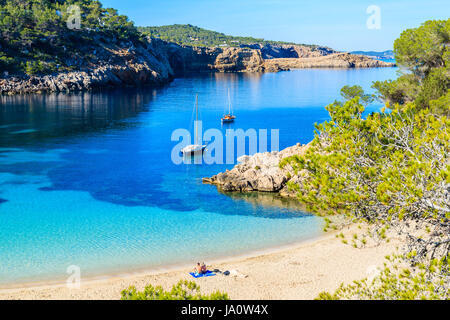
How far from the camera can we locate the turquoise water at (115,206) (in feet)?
62.6

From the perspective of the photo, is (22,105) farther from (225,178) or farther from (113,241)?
(113,241)

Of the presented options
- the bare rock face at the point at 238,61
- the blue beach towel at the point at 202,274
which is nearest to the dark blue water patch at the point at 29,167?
the blue beach towel at the point at 202,274

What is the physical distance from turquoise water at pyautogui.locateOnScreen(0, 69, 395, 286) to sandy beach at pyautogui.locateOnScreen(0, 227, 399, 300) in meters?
1.26

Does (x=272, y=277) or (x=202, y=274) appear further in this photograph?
(x=202, y=274)

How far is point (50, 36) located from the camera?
9381 cm

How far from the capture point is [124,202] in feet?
86.2

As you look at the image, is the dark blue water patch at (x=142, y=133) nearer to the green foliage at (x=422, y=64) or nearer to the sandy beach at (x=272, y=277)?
the sandy beach at (x=272, y=277)

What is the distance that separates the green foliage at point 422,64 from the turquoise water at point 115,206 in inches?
473

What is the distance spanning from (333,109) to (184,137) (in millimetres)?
36588

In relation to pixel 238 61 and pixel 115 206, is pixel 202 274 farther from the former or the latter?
pixel 238 61

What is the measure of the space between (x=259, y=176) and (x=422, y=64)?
1432 cm

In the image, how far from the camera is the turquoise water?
751 inches

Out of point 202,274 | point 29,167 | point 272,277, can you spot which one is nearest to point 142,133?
point 29,167

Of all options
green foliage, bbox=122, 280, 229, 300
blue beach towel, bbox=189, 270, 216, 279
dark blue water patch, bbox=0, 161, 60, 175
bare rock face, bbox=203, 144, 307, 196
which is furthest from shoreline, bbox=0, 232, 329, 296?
dark blue water patch, bbox=0, 161, 60, 175
